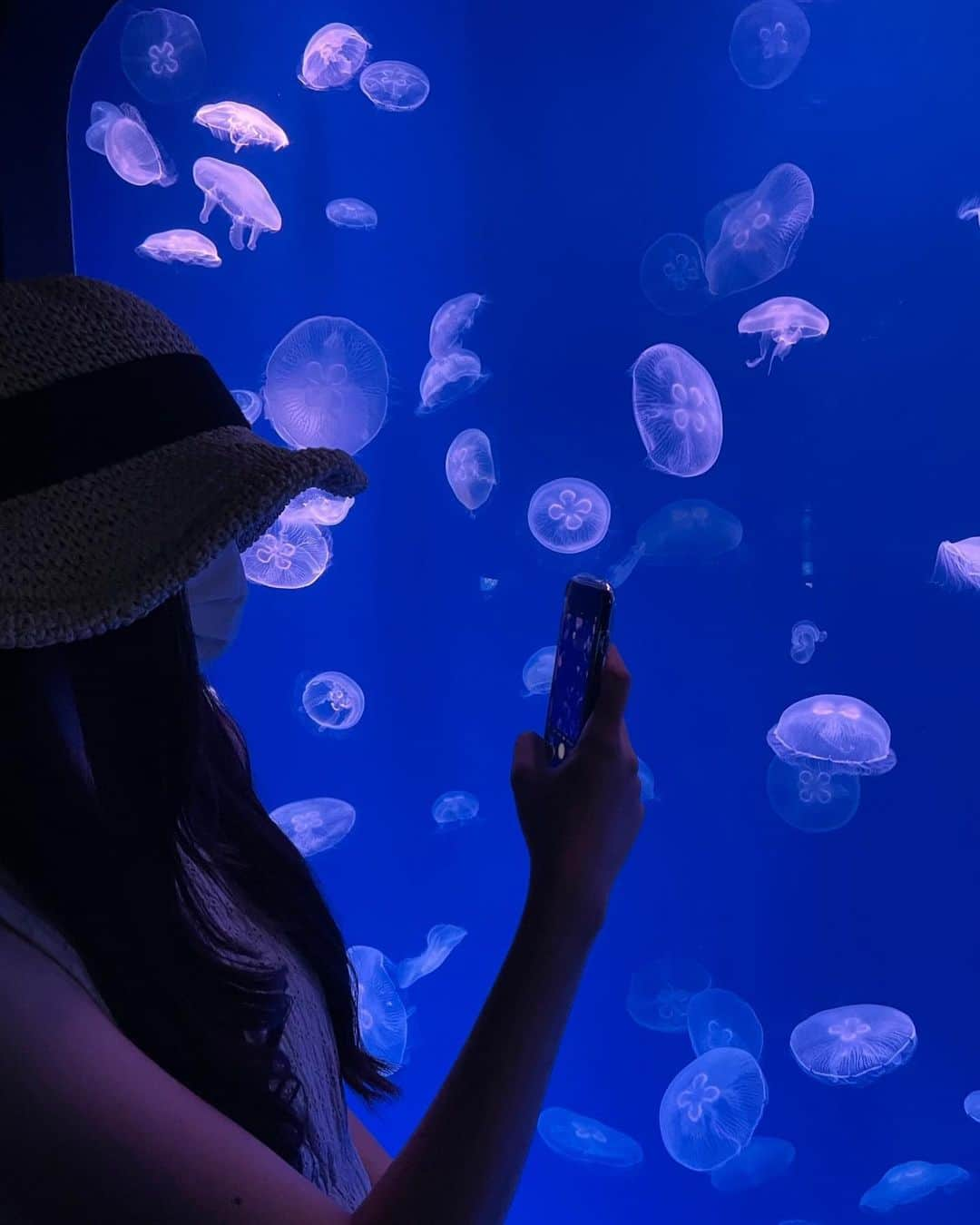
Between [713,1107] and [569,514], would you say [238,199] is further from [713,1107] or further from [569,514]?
[713,1107]

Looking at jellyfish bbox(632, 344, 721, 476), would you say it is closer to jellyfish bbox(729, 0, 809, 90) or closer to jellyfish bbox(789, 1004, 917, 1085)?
jellyfish bbox(729, 0, 809, 90)

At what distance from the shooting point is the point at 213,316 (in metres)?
3.39

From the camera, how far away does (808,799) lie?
3234mm

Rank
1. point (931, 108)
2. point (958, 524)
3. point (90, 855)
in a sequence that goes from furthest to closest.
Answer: point (958, 524), point (931, 108), point (90, 855)

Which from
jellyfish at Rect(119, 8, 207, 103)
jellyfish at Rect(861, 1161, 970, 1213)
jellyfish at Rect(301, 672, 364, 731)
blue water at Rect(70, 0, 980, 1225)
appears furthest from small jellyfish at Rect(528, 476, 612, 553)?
jellyfish at Rect(861, 1161, 970, 1213)

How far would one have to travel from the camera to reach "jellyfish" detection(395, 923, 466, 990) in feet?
11.6

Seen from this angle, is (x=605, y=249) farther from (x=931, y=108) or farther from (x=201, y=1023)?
(x=201, y=1023)

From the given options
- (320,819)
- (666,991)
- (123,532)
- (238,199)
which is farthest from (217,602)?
(666,991)

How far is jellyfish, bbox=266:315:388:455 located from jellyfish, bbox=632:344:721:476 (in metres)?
0.90

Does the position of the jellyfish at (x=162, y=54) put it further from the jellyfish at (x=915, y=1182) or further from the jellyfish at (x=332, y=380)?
the jellyfish at (x=915, y=1182)

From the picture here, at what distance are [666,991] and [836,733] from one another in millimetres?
1121

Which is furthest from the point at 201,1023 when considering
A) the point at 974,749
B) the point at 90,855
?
the point at 974,749

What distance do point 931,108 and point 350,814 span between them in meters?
3.02

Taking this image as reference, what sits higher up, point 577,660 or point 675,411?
point 675,411
